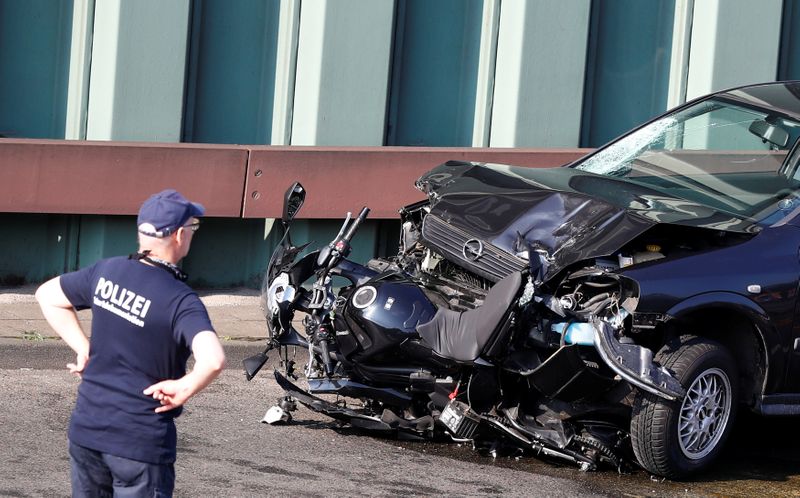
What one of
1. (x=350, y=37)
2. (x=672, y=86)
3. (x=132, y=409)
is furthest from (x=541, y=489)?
(x=672, y=86)

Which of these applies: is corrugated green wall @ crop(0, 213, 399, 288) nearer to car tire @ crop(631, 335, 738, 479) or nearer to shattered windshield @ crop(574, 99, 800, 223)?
shattered windshield @ crop(574, 99, 800, 223)

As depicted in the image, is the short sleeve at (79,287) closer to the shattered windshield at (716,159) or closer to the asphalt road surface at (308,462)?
the asphalt road surface at (308,462)

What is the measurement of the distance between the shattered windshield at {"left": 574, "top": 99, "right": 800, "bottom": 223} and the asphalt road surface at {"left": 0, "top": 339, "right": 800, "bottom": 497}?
5.03 ft

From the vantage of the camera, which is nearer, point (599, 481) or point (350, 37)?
point (599, 481)

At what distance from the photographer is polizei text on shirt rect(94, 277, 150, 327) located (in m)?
4.21

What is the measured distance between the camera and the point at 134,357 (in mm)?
4227

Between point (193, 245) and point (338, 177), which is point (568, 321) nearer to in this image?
point (338, 177)

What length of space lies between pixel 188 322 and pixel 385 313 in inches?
109

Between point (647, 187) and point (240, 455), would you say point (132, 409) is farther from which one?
point (647, 187)

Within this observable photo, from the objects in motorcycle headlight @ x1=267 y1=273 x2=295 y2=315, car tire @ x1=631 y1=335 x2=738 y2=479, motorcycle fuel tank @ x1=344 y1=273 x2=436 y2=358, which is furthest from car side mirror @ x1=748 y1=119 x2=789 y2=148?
motorcycle headlight @ x1=267 y1=273 x2=295 y2=315

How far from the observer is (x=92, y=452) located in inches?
166

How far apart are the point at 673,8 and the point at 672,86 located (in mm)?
764

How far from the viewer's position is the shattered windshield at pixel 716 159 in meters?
7.56

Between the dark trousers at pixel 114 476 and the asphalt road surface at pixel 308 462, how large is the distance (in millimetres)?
1600
